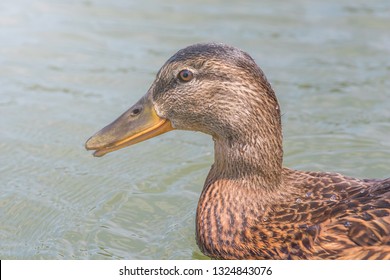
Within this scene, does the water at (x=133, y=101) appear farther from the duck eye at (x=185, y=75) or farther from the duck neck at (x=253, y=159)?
the duck eye at (x=185, y=75)

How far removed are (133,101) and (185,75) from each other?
3762 mm

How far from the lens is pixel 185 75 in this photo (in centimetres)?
664

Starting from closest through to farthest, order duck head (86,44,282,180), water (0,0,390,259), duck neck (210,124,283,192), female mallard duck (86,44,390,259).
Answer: female mallard duck (86,44,390,259)
duck head (86,44,282,180)
duck neck (210,124,283,192)
water (0,0,390,259)

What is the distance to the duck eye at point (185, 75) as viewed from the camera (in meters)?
6.62

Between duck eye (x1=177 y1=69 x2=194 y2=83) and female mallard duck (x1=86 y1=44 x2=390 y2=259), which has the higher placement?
duck eye (x1=177 y1=69 x2=194 y2=83)

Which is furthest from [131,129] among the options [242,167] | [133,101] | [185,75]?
[133,101]

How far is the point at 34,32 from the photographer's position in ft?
40.3

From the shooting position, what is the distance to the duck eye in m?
6.62

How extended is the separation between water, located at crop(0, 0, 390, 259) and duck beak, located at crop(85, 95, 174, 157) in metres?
1.02

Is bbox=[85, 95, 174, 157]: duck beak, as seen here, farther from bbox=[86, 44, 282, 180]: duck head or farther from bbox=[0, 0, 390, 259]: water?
bbox=[0, 0, 390, 259]: water

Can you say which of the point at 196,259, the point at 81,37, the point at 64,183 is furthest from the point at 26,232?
the point at 81,37

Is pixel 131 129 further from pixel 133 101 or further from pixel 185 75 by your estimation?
pixel 133 101

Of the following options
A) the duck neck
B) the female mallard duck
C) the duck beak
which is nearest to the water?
the female mallard duck

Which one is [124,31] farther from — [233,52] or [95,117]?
[233,52]
